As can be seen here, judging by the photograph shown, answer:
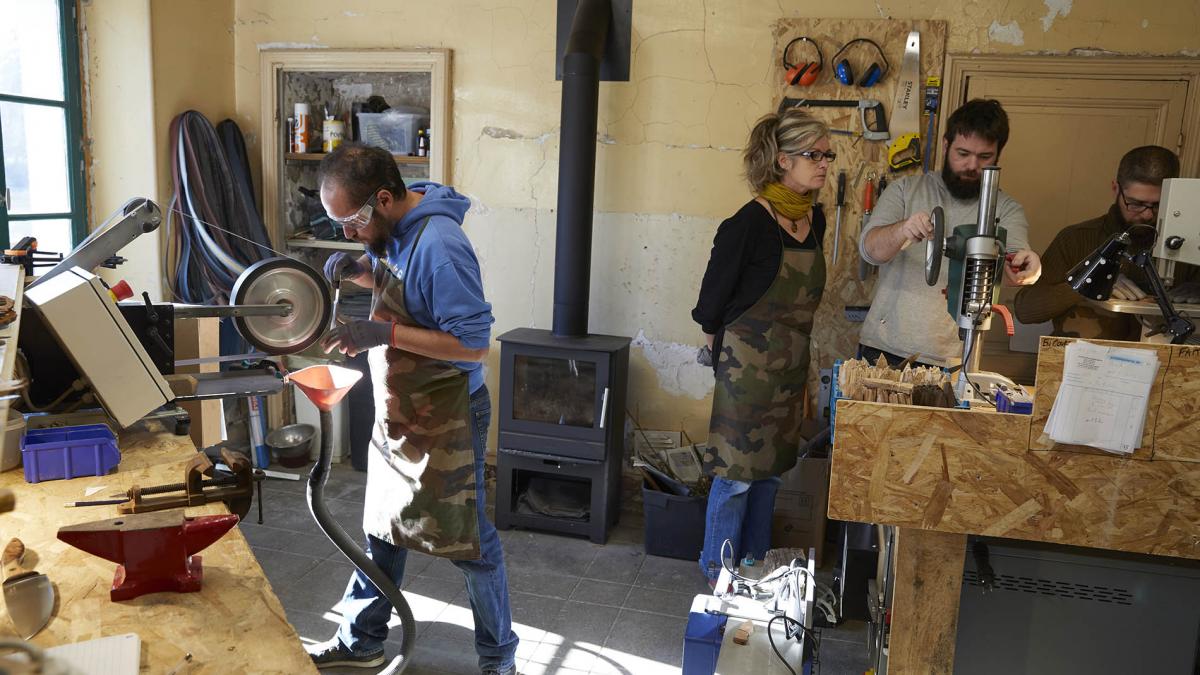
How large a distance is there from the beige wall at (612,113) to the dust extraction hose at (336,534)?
6.94 feet

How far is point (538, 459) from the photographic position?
418 centimetres

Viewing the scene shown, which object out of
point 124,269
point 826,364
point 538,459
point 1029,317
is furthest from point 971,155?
point 124,269

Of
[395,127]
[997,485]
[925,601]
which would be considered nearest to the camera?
[997,485]

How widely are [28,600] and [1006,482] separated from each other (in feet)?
6.65

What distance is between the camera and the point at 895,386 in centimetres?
230

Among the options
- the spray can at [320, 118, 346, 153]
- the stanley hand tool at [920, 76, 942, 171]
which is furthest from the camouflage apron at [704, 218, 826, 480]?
the spray can at [320, 118, 346, 153]

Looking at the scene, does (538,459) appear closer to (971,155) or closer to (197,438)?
(197,438)

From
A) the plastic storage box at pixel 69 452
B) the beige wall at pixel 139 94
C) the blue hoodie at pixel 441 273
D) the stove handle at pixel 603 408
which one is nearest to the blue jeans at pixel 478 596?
the blue hoodie at pixel 441 273

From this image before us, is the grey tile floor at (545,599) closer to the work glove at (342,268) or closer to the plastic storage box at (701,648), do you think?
the plastic storage box at (701,648)

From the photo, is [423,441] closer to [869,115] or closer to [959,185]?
[959,185]

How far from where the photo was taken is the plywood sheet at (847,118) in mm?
4031

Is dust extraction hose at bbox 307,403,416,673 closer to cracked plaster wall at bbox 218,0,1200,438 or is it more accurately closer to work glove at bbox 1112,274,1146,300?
cracked plaster wall at bbox 218,0,1200,438

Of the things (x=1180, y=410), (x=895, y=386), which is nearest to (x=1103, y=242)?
(x=1180, y=410)

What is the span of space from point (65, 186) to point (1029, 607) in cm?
438
